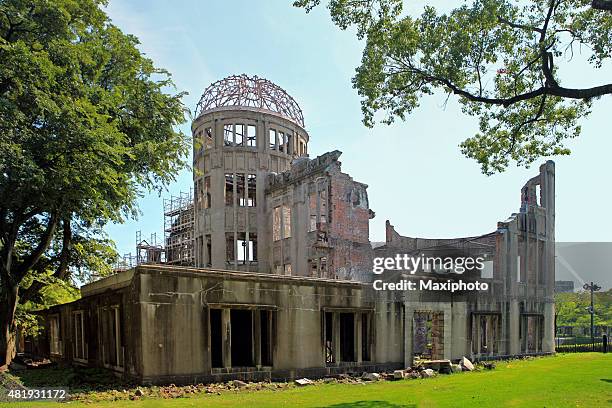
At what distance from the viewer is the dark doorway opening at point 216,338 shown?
56.7ft

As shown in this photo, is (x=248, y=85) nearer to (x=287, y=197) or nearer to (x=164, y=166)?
(x=287, y=197)

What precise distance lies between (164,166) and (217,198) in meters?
16.5

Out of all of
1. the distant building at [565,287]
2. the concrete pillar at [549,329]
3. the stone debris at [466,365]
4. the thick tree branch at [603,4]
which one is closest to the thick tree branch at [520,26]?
the thick tree branch at [603,4]

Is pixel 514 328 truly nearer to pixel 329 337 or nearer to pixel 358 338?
pixel 358 338

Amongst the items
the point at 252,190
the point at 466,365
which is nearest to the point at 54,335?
the point at 252,190

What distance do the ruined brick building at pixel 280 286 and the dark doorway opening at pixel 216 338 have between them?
1.5 inches

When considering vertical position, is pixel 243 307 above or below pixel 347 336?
above

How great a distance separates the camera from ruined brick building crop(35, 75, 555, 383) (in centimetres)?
1653

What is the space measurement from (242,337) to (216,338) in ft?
4.28

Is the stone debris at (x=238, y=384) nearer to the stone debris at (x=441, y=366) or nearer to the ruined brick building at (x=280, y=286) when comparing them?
the ruined brick building at (x=280, y=286)

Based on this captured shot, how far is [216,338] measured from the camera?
690 inches

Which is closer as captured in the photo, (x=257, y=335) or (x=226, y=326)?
(x=226, y=326)

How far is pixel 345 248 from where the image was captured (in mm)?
32250

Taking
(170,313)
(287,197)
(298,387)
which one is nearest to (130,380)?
(170,313)
